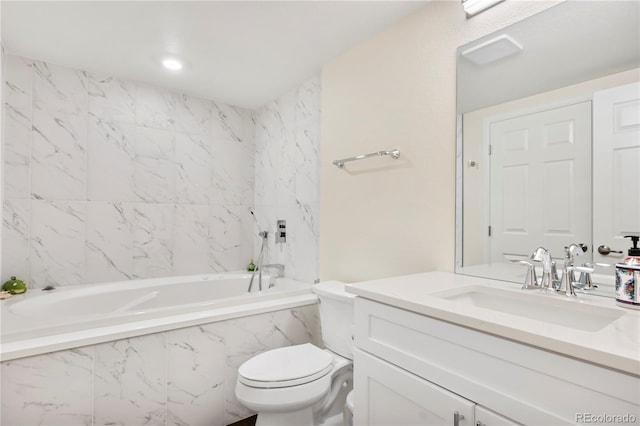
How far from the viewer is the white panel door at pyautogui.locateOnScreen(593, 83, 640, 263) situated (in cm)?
104

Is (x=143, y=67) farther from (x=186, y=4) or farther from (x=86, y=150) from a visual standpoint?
(x=186, y=4)

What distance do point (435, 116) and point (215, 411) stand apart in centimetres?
200

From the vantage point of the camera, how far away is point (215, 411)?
180cm

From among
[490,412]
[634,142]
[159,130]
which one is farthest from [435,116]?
[159,130]

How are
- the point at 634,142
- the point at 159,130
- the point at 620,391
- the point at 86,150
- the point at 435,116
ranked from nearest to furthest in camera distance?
the point at 620,391 → the point at 634,142 → the point at 435,116 → the point at 86,150 → the point at 159,130

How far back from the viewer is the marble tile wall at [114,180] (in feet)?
7.65

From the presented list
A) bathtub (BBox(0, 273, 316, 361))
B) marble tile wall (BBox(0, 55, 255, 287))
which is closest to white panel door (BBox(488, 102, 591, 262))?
bathtub (BBox(0, 273, 316, 361))

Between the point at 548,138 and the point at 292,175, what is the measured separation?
6.43 ft

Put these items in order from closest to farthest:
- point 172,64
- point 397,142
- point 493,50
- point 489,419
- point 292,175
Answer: point 489,419 → point 493,50 → point 397,142 → point 172,64 → point 292,175

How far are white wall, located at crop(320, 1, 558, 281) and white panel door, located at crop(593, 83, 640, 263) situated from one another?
19.9 inches

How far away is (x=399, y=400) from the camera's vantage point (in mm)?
1029

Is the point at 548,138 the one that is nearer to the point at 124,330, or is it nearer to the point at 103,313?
the point at 124,330

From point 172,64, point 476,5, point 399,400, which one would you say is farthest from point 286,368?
point 172,64

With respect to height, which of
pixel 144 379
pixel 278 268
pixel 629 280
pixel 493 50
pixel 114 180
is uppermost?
pixel 493 50
